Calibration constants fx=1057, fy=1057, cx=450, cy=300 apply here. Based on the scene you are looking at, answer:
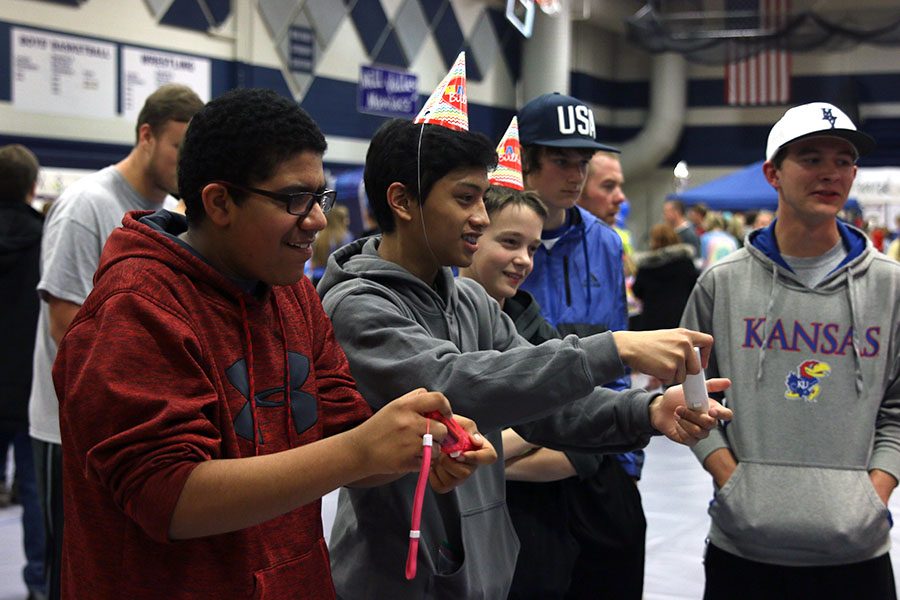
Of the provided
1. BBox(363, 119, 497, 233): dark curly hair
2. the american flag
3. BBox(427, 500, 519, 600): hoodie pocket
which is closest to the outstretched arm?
BBox(427, 500, 519, 600): hoodie pocket

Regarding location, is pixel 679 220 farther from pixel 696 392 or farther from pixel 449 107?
pixel 696 392

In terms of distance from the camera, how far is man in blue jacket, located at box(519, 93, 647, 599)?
291 centimetres

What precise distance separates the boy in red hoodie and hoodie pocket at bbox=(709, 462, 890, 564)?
1311mm

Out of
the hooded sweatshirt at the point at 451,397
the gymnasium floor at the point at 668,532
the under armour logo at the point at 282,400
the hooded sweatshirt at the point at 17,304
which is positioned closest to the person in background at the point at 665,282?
the gymnasium floor at the point at 668,532

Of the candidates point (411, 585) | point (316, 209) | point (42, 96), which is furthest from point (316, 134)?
point (42, 96)

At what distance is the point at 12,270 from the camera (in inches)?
192

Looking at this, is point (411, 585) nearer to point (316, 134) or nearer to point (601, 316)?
point (316, 134)

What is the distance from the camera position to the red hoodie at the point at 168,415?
1.35m

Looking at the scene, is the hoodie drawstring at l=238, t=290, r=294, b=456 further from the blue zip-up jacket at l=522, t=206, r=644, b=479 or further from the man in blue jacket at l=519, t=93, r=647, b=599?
the blue zip-up jacket at l=522, t=206, r=644, b=479

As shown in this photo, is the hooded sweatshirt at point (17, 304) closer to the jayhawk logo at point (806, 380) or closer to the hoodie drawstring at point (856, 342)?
the jayhawk logo at point (806, 380)

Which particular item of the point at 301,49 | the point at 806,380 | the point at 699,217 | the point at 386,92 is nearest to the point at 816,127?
the point at 806,380

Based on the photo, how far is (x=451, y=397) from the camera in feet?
5.90

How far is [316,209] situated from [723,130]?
20.6 metres

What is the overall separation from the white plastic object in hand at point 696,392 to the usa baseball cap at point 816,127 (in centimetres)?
108
